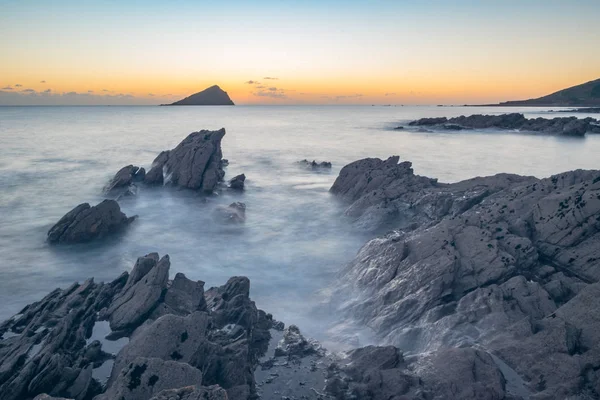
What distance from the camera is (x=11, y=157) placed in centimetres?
6706

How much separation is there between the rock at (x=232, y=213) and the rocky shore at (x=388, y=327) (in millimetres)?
14771

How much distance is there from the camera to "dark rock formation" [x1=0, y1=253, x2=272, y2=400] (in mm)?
10227

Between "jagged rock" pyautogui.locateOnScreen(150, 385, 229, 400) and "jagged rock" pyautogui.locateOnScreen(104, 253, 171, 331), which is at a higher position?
"jagged rock" pyautogui.locateOnScreen(150, 385, 229, 400)

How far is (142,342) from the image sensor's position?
11.9 m

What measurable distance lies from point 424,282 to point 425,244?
2.24 metres

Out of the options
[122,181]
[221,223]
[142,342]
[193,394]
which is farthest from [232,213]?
[193,394]

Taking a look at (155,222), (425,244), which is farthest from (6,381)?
(155,222)

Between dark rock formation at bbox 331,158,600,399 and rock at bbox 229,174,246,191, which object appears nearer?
dark rock formation at bbox 331,158,600,399

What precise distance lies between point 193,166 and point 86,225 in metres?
17.1

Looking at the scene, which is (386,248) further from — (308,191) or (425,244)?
(308,191)

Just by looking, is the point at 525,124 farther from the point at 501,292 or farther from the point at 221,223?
the point at 501,292

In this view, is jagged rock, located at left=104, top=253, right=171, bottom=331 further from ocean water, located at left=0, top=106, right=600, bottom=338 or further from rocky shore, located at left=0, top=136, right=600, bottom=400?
ocean water, located at left=0, top=106, right=600, bottom=338

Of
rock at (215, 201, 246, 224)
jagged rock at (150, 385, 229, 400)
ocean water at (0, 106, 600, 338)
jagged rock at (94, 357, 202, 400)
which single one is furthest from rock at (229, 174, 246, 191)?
jagged rock at (150, 385, 229, 400)

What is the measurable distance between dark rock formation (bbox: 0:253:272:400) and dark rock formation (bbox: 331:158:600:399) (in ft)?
16.7
